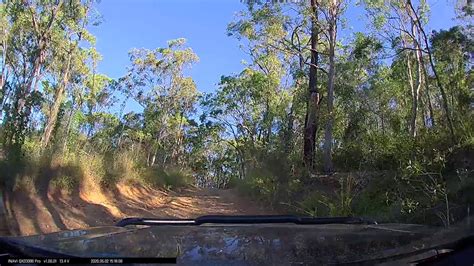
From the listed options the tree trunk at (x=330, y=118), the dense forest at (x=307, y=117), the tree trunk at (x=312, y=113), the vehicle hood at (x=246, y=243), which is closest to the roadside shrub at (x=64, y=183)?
the dense forest at (x=307, y=117)

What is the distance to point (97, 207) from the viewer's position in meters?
11.2

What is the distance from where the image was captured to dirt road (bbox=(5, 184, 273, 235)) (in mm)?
9044

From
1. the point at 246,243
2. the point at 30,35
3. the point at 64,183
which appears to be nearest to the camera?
the point at 246,243

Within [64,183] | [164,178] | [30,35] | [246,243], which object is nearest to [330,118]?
[164,178]

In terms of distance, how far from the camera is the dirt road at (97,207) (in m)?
9.04

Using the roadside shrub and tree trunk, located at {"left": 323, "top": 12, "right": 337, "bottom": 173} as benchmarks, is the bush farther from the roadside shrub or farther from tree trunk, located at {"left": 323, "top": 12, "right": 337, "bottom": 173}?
tree trunk, located at {"left": 323, "top": 12, "right": 337, "bottom": 173}

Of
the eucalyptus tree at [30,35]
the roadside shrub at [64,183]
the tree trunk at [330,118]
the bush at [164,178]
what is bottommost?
the roadside shrub at [64,183]

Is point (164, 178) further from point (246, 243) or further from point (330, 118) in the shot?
point (246, 243)

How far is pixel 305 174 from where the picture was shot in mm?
15352

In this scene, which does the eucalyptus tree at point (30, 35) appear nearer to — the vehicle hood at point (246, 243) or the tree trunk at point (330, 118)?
the tree trunk at point (330, 118)

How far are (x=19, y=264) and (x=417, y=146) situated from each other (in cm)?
1049

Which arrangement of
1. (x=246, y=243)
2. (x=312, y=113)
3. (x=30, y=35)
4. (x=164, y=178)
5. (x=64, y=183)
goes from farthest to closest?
(x=30, y=35) → (x=164, y=178) → (x=312, y=113) → (x=64, y=183) → (x=246, y=243)

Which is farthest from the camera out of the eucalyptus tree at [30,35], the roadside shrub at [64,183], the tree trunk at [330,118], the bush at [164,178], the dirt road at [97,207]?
the eucalyptus tree at [30,35]

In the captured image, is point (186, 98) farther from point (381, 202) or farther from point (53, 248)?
point (53, 248)
